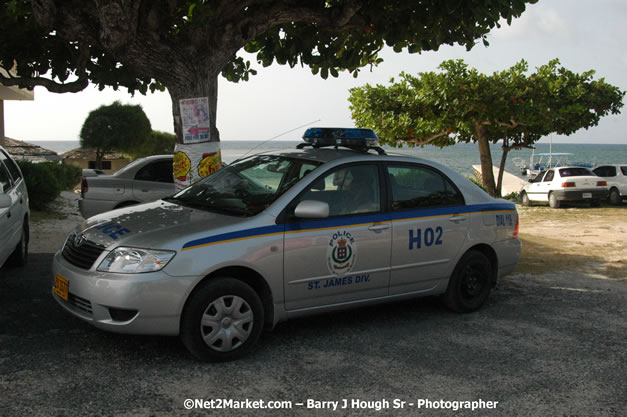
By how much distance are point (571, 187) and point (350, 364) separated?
17.9m

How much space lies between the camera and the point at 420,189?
239 inches

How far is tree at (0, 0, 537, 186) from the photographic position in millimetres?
7066

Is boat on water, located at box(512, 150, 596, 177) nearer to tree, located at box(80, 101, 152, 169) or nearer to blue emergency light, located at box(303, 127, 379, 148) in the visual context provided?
tree, located at box(80, 101, 152, 169)

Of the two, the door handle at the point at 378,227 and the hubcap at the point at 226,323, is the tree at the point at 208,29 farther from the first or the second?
the hubcap at the point at 226,323

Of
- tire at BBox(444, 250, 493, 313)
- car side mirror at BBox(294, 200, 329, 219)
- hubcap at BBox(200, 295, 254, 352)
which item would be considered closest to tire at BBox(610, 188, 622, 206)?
tire at BBox(444, 250, 493, 313)

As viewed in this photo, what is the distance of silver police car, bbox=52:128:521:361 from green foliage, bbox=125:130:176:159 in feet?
126

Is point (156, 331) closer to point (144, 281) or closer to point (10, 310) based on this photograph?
point (144, 281)

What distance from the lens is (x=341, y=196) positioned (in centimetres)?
553

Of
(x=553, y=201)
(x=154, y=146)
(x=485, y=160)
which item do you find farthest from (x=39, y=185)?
(x=154, y=146)

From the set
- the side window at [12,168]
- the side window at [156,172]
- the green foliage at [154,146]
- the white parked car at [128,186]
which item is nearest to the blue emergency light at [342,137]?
the side window at [12,168]

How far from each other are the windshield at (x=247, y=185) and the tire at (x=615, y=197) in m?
18.9

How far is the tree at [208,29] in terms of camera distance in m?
7.07

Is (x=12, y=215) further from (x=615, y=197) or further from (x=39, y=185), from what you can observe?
(x=615, y=197)

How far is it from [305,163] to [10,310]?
3.08 metres
